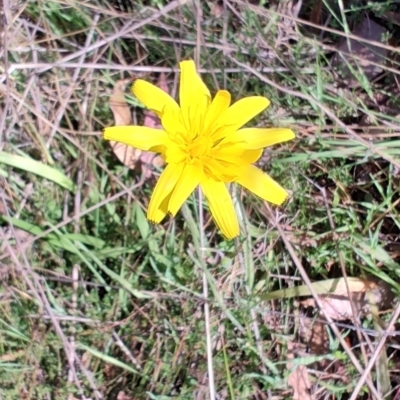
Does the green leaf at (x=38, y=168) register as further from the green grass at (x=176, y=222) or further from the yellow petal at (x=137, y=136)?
the yellow petal at (x=137, y=136)

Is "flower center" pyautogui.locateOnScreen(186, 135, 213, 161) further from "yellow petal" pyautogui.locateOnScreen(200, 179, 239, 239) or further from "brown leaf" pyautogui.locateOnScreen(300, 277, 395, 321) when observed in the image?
"brown leaf" pyautogui.locateOnScreen(300, 277, 395, 321)

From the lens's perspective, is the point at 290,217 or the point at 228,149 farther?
the point at 290,217

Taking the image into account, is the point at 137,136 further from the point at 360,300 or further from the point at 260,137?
the point at 360,300

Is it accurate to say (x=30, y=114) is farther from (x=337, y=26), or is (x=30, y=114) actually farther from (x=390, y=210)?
(x=390, y=210)

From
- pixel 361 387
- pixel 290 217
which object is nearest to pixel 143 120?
pixel 290 217

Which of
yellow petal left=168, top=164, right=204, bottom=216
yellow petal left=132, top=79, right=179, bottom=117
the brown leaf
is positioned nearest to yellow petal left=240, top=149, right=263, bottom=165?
yellow petal left=168, top=164, right=204, bottom=216

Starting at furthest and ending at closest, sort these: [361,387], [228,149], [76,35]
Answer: [76,35], [361,387], [228,149]

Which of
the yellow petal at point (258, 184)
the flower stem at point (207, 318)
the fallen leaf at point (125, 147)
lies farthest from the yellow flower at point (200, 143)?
the fallen leaf at point (125, 147)
